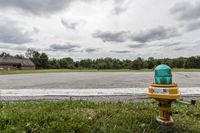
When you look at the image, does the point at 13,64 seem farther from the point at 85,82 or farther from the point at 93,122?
the point at 93,122

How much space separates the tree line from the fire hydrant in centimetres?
4635

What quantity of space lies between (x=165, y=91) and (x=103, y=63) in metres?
59.1

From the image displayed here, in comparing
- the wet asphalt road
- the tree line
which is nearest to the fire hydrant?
the wet asphalt road

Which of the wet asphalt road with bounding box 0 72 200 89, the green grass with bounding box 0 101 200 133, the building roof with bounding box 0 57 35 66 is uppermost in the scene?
the building roof with bounding box 0 57 35 66

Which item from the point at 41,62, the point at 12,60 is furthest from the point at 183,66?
the point at 12,60

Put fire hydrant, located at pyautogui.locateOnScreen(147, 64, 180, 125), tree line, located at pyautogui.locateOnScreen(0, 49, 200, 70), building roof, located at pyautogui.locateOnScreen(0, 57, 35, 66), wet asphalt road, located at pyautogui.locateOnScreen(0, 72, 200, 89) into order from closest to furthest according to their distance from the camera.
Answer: fire hydrant, located at pyautogui.locateOnScreen(147, 64, 180, 125)
wet asphalt road, located at pyautogui.locateOnScreen(0, 72, 200, 89)
tree line, located at pyautogui.locateOnScreen(0, 49, 200, 70)
building roof, located at pyautogui.locateOnScreen(0, 57, 35, 66)

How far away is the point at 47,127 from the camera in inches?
90.6

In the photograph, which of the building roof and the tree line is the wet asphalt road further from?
the building roof

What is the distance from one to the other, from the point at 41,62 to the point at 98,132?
74.6 metres

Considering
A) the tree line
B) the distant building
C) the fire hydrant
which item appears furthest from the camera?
the distant building

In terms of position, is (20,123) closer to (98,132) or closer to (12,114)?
(12,114)

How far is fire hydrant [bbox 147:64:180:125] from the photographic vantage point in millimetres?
1861

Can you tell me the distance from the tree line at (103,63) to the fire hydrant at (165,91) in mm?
46351

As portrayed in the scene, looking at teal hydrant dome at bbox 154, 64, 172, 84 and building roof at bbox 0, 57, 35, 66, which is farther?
building roof at bbox 0, 57, 35, 66
